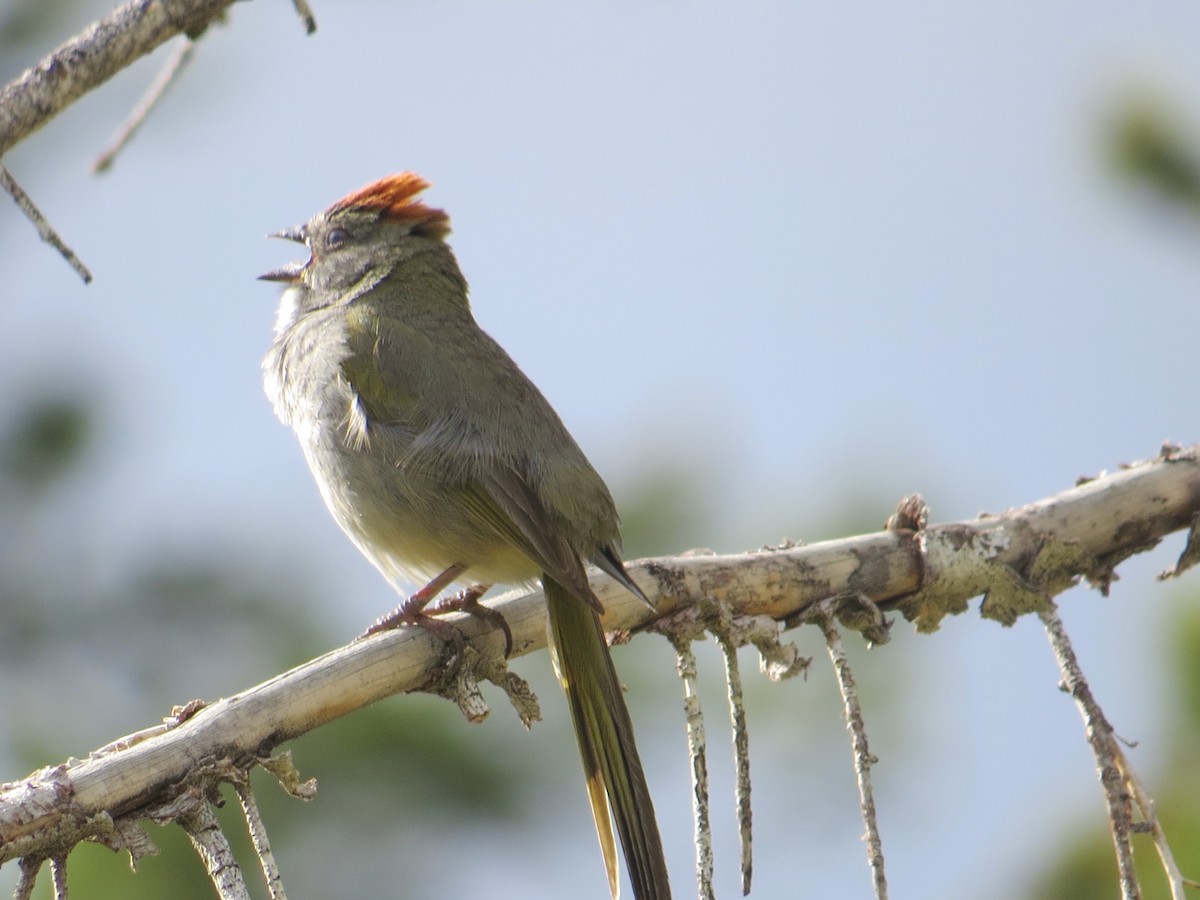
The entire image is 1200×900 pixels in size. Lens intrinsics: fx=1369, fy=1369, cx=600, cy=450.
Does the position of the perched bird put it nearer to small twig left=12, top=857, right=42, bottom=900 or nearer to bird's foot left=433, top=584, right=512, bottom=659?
bird's foot left=433, top=584, right=512, bottom=659

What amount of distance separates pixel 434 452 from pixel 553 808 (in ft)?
11.1

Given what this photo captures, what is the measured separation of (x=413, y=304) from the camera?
507 cm

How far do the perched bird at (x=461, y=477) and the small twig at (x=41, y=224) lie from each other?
1530 mm

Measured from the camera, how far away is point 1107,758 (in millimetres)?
3029

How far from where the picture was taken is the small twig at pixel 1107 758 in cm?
270

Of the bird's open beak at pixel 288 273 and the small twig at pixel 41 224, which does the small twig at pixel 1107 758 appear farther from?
the bird's open beak at pixel 288 273

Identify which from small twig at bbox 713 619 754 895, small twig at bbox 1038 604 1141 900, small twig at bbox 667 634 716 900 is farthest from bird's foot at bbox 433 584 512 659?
small twig at bbox 1038 604 1141 900

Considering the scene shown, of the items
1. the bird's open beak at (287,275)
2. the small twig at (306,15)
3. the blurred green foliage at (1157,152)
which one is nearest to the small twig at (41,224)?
the small twig at (306,15)

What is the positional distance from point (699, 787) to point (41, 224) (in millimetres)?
1664

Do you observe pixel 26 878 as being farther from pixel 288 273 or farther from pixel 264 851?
pixel 288 273

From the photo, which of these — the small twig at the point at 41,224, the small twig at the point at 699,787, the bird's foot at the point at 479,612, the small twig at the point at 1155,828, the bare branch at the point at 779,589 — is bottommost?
the small twig at the point at 1155,828

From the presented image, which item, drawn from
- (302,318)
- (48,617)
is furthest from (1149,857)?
(48,617)

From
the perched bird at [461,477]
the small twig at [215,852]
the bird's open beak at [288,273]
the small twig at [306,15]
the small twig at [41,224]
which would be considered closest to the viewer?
the small twig at [215,852]

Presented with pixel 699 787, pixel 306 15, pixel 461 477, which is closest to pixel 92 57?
pixel 306 15
